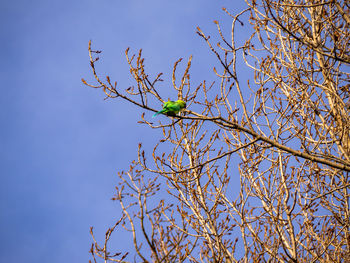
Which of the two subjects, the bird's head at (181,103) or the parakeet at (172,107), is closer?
the parakeet at (172,107)

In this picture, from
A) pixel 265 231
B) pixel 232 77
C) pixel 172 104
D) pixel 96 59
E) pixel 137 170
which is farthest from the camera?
pixel 265 231

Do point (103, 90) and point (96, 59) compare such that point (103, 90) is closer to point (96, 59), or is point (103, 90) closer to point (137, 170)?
point (96, 59)

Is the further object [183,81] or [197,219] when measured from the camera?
[197,219]

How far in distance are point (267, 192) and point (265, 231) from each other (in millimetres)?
617

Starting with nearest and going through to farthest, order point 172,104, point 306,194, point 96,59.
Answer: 1. point 96,59
2. point 172,104
3. point 306,194

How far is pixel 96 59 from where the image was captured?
3.07 metres

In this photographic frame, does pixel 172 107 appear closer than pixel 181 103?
Yes

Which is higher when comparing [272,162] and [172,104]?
[172,104]

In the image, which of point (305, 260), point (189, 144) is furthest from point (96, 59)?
point (305, 260)

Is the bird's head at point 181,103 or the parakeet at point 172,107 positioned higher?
the bird's head at point 181,103

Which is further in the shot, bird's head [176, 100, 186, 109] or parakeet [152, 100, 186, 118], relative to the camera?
bird's head [176, 100, 186, 109]

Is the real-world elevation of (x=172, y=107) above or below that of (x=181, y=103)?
below

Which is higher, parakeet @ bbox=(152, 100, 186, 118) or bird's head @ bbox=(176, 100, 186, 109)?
bird's head @ bbox=(176, 100, 186, 109)

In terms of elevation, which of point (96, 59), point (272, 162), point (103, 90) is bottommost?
point (272, 162)
